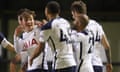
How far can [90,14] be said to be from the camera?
15898mm

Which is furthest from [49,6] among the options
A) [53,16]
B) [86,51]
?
[86,51]

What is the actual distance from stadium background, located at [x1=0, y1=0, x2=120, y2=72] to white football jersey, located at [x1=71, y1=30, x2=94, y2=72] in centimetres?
636

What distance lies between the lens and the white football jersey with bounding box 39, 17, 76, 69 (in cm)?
922

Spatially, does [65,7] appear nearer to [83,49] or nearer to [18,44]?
[18,44]

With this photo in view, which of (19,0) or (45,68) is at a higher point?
(19,0)

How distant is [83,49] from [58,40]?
15.9 inches

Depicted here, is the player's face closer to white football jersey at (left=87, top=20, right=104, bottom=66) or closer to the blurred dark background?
white football jersey at (left=87, top=20, right=104, bottom=66)

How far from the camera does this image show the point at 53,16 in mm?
9289

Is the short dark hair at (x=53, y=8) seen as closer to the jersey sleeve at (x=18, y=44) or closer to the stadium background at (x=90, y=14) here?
the jersey sleeve at (x=18, y=44)

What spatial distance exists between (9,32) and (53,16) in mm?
6908

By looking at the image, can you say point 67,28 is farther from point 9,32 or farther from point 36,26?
point 9,32

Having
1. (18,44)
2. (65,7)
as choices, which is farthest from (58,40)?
(65,7)

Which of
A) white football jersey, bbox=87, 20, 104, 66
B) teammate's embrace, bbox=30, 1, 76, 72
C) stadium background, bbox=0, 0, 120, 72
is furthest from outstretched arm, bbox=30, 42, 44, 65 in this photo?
stadium background, bbox=0, 0, 120, 72

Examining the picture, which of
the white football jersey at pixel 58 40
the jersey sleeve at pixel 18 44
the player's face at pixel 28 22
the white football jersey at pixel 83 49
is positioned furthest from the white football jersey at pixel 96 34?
the jersey sleeve at pixel 18 44
